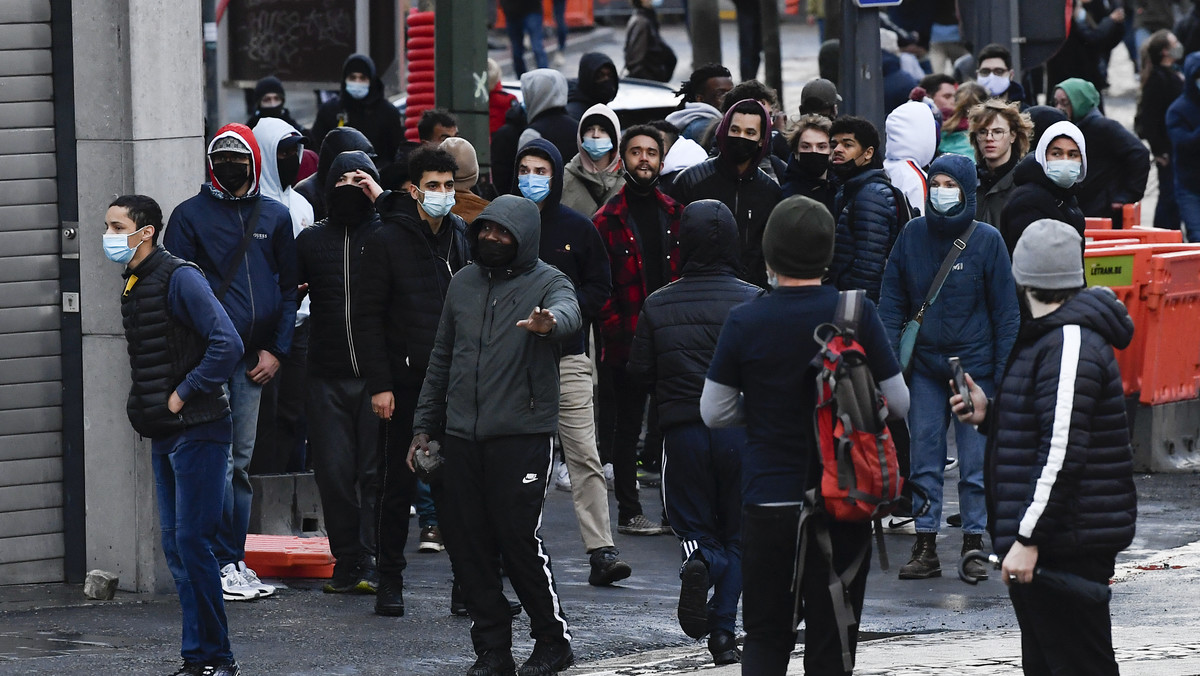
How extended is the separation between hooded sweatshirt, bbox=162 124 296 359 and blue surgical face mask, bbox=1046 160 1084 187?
3.91m

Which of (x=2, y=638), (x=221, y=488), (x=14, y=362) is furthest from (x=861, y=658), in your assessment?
(x=14, y=362)

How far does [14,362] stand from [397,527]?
200cm

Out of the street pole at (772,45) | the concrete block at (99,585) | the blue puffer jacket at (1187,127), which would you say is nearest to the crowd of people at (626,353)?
the concrete block at (99,585)

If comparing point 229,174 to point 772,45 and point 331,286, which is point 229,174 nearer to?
point 331,286

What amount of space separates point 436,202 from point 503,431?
155cm

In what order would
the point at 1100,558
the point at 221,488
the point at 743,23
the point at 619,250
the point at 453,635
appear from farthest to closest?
the point at 743,23, the point at 619,250, the point at 453,635, the point at 221,488, the point at 1100,558

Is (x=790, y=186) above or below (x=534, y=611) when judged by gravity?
above

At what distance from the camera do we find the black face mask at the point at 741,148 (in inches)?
416

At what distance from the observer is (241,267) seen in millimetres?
9172

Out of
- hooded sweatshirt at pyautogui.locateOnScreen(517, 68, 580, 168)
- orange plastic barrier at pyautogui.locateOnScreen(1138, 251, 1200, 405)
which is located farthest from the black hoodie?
orange plastic barrier at pyautogui.locateOnScreen(1138, 251, 1200, 405)

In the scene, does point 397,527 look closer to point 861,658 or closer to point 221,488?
point 221,488

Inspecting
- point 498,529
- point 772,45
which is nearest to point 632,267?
point 498,529

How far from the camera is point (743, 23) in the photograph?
23.4 metres

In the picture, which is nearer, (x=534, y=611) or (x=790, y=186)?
(x=534, y=611)
